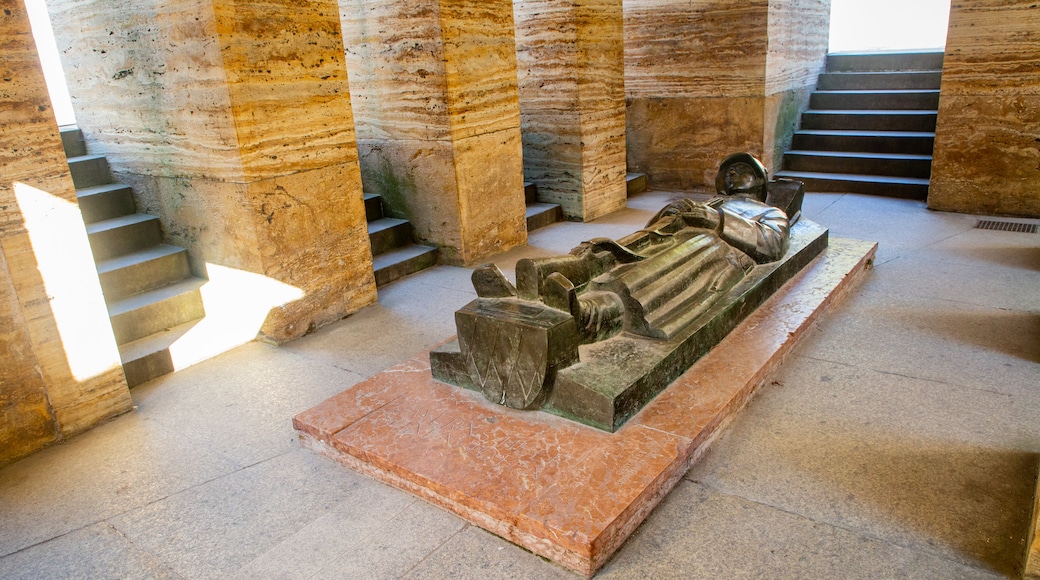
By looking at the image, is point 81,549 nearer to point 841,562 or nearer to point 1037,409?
point 841,562

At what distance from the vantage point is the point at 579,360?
293 centimetres

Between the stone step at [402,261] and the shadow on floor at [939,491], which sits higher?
the stone step at [402,261]

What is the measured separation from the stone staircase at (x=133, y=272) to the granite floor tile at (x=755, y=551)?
2805 mm

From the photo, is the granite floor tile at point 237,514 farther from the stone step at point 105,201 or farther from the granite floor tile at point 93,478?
the stone step at point 105,201

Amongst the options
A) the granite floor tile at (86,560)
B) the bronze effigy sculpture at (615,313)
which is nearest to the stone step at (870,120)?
the bronze effigy sculpture at (615,313)

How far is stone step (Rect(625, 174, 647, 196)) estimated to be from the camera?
25.8ft

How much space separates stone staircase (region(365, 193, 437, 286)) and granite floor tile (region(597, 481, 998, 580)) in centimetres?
324

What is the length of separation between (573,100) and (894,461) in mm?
4556

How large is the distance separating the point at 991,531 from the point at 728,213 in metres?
1.97

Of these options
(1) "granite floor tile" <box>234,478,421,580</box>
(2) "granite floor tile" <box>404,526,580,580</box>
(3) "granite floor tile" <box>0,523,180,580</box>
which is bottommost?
(2) "granite floor tile" <box>404,526,580,580</box>

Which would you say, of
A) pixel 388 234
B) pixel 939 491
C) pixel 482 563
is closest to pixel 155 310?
pixel 388 234

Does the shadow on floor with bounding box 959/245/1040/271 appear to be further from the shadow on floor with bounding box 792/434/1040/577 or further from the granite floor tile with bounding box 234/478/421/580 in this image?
the granite floor tile with bounding box 234/478/421/580

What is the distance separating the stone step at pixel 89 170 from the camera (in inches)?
176

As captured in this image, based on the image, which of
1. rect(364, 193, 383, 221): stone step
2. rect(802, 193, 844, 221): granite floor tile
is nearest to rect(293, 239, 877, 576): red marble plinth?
rect(364, 193, 383, 221): stone step
